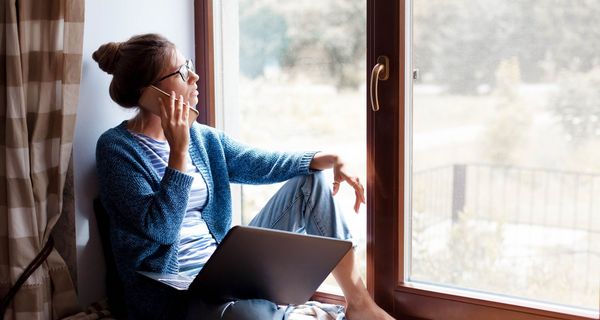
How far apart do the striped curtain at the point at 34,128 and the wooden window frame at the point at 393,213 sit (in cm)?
82

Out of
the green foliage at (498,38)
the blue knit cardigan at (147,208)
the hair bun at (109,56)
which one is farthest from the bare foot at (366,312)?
the hair bun at (109,56)

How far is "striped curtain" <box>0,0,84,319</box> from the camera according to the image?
5.83 ft

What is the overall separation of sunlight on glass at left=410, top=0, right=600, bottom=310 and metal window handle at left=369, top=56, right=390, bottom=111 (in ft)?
0.28

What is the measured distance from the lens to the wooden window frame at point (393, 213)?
186 centimetres

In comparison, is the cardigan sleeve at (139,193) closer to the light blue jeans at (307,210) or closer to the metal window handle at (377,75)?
the light blue jeans at (307,210)

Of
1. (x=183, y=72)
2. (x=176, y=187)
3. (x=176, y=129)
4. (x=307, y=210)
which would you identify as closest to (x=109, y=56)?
(x=183, y=72)

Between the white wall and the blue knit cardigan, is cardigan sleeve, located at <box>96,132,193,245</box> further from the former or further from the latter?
the white wall

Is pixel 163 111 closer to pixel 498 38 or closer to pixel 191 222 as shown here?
pixel 191 222

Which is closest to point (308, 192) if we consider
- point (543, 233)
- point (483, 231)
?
point (483, 231)

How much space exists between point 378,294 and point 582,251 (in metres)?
0.58

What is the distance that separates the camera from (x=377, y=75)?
6.16 ft

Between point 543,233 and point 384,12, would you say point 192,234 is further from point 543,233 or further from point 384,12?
point 543,233

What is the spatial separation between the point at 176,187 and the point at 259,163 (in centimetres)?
38

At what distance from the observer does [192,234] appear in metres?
1.93
